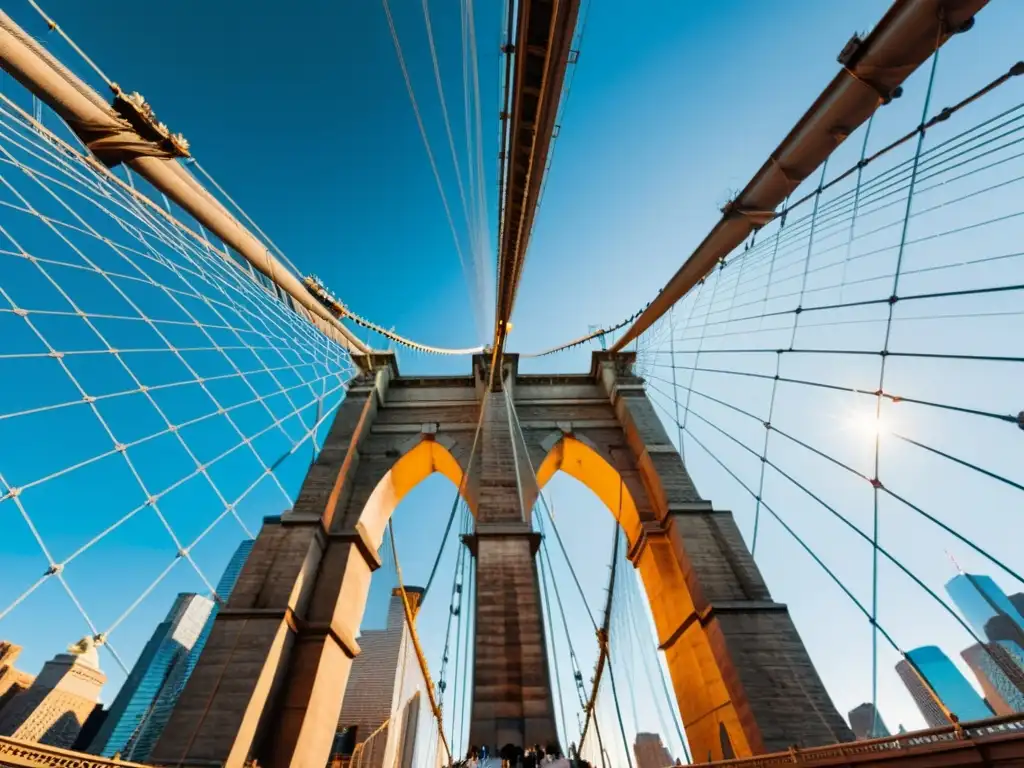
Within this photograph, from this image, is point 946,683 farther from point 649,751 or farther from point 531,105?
point 531,105

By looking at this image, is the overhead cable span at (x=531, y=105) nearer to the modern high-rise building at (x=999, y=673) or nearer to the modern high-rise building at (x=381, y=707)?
the modern high-rise building at (x=381, y=707)

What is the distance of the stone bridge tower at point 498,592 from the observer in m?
7.93

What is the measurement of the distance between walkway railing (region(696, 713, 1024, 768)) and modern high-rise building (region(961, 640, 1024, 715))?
12737 cm

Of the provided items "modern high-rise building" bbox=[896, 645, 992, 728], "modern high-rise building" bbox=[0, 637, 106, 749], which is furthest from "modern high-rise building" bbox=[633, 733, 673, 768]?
"modern high-rise building" bbox=[0, 637, 106, 749]

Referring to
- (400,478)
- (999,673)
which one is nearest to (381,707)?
(400,478)

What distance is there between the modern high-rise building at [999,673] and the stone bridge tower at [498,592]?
122215mm

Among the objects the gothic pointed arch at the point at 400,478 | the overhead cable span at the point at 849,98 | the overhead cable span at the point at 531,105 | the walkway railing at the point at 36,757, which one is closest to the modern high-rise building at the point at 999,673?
the gothic pointed arch at the point at 400,478

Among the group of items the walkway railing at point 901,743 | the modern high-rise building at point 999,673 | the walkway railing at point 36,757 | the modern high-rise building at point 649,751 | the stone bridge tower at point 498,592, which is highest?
the modern high-rise building at point 999,673

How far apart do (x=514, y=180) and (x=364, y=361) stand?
32.6ft

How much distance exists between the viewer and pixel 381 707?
69.7 m

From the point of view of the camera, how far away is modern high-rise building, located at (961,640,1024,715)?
338 ft

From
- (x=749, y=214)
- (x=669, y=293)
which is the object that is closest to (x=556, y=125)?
(x=749, y=214)

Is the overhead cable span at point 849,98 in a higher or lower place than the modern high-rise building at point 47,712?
lower

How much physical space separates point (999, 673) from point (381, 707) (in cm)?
16984
